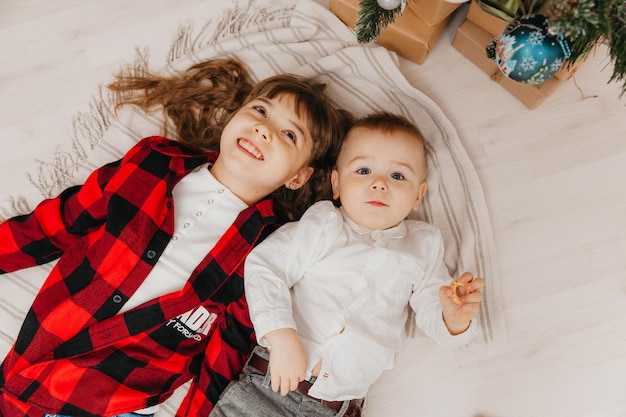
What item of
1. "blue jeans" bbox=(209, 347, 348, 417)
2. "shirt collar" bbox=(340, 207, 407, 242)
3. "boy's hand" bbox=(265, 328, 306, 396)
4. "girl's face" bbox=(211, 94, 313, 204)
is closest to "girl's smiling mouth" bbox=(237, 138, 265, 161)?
"girl's face" bbox=(211, 94, 313, 204)

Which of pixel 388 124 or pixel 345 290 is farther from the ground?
pixel 388 124

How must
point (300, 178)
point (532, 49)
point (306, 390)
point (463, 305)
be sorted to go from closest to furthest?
point (532, 49) → point (463, 305) → point (306, 390) → point (300, 178)

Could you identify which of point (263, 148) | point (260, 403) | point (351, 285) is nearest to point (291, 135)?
point (263, 148)

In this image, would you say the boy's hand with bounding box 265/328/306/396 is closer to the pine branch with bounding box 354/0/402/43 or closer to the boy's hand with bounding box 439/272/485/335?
the boy's hand with bounding box 439/272/485/335

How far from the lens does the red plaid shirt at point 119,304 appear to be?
1.01 metres

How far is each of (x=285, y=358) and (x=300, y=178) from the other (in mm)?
421

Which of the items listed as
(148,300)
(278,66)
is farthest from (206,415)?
(278,66)

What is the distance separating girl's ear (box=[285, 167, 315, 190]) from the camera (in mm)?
1123

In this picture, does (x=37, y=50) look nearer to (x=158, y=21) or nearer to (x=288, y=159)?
(x=158, y=21)

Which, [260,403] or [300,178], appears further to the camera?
[300,178]

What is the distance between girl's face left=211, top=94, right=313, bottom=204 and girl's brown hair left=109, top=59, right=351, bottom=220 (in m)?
0.09

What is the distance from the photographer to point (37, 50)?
4.44ft

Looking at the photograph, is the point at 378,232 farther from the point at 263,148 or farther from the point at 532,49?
the point at 532,49

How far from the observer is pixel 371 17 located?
2.90 feet
